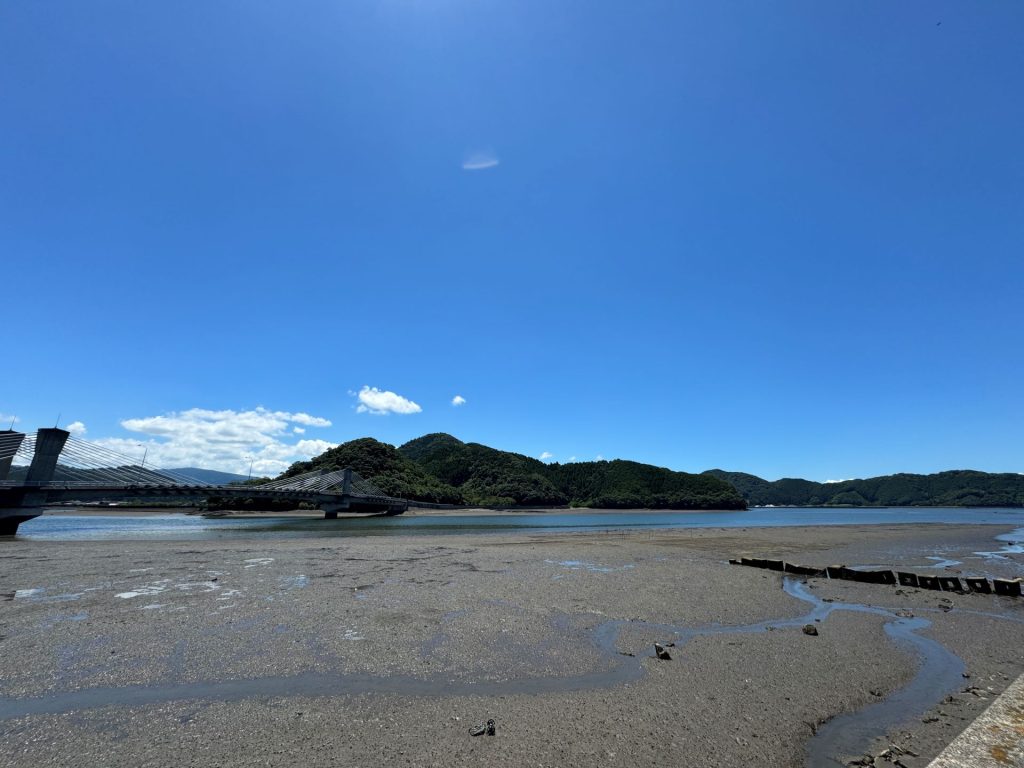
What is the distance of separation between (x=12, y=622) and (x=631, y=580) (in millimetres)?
19897

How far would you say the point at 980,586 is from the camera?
61.9ft

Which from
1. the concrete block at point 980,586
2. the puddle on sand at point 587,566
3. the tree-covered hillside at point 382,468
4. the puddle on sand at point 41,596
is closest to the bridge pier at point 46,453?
the puddle on sand at point 41,596

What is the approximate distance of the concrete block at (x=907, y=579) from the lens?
20016mm

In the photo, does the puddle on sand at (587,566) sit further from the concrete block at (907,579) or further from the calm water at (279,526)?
the calm water at (279,526)

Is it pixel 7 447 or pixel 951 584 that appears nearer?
pixel 951 584

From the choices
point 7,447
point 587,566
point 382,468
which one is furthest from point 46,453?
point 382,468

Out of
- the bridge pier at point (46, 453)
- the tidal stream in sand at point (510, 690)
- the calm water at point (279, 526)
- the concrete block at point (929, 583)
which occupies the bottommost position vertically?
the calm water at point (279, 526)

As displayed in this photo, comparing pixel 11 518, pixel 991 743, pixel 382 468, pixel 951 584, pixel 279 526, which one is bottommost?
pixel 279 526

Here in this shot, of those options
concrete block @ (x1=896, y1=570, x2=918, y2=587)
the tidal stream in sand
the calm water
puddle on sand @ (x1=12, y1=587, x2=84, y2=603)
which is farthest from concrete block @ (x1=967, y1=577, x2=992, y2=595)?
the calm water

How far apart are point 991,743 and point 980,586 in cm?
2213

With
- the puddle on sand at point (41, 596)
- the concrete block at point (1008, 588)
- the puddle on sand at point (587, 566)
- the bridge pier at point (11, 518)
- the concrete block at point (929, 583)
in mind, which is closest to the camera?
the puddle on sand at point (41, 596)

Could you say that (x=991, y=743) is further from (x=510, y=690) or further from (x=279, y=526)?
(x=279, y=526)

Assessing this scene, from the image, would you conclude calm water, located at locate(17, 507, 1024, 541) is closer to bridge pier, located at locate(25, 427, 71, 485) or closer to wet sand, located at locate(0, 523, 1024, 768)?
bridge pier, located at locate(25, 427, 71, 485)

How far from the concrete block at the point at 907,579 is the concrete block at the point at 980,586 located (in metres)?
1.69
